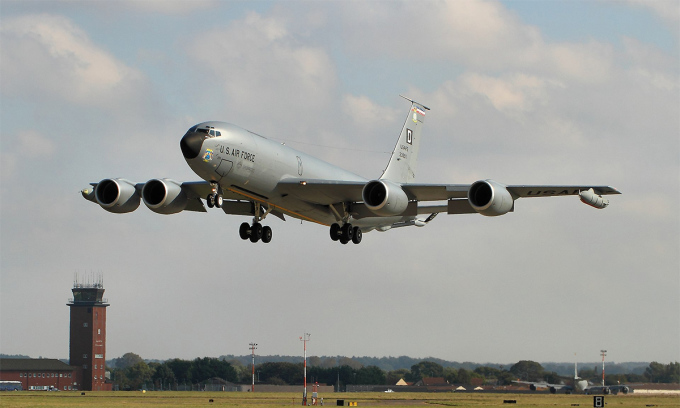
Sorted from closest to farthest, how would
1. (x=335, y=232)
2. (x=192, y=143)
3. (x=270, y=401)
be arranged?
(x=192, y=143) → (x=335, y=232) → (x=270, y=401)

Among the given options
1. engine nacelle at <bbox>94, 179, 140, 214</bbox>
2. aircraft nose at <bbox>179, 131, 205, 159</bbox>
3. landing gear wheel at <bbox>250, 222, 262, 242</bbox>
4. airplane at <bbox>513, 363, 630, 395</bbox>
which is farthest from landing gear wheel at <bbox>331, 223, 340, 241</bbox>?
airplane at <bbox>513, 363, 630, 395</bbox>

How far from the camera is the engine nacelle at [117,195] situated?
158ft

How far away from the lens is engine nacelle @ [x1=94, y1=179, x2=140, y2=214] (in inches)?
1898

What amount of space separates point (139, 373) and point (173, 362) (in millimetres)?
16275

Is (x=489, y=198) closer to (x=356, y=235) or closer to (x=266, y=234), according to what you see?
(x=356, y=235)

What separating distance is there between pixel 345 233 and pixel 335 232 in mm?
660

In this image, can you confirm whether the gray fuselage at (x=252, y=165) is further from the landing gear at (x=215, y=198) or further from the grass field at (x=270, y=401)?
the grass field at (x=270, y=401)

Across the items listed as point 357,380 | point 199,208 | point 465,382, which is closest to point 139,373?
point 357,380

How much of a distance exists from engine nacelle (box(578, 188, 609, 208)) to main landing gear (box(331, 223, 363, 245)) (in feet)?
44.2

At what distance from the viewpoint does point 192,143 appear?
134 feet

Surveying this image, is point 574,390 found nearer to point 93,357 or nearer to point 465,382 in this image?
point 465,382

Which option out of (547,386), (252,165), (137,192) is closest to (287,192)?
(252,165)

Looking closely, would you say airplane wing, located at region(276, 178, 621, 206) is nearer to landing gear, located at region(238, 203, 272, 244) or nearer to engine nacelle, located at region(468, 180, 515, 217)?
engine nacelle, located at region(468, 180, 515, 217)

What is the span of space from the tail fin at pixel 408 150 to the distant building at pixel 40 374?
11805 cm
